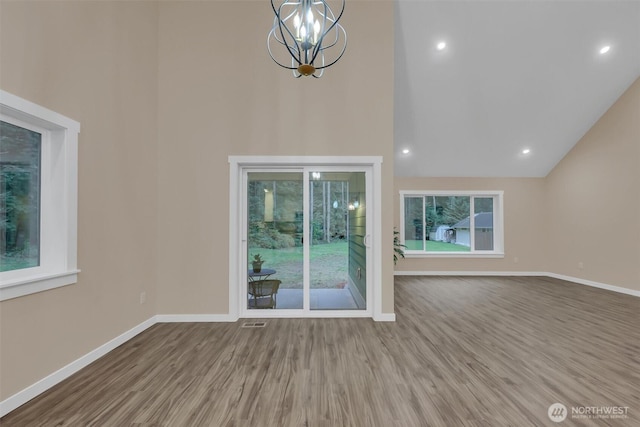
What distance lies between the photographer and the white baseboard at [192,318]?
3.47 m

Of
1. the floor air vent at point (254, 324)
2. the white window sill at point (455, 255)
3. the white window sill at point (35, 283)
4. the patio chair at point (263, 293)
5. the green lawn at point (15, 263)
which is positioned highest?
the green lawn at point (15, 263)

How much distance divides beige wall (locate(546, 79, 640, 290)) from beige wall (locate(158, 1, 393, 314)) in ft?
15.5

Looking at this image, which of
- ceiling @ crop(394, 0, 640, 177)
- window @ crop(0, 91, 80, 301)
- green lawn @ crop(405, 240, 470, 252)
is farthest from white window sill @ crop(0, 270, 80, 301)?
green lawn @ crop(405, 240, 470, 252)

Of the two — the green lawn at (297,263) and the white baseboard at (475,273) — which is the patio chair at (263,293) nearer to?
the green lawn at (297,263)

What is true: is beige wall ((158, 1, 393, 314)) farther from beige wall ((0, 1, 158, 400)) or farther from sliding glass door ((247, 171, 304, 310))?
sliding glass door ((247, 171, 304, 310))

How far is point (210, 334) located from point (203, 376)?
34.7 inches

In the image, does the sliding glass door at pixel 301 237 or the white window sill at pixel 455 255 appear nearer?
the sliding glass door at pixel 301 237

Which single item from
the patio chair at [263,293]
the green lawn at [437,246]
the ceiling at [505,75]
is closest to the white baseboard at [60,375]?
the patio chair at [263,293]

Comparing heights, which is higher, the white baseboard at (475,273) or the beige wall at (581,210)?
the beige wall at (581,210)

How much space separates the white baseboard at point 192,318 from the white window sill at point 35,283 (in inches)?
53.7

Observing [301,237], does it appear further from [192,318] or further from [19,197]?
[19,197]

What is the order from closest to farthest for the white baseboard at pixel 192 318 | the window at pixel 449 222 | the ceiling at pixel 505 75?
the white baseboard at pixel 192 318 → the ceiling at pixel 505 75 → the window at pixel 449 222

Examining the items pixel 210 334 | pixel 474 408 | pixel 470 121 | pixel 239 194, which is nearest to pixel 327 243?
pixel 239 194

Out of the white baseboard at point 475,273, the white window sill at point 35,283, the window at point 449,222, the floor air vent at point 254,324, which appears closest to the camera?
the white window sill at point 35,283
